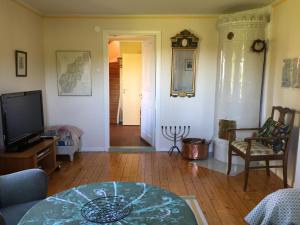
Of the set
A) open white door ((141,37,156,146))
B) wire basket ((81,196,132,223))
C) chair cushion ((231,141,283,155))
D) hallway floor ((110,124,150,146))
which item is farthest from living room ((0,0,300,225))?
wire basket ((81,196,132,223))

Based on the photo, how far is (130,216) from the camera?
159cm

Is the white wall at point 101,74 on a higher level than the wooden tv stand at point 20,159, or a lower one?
higher

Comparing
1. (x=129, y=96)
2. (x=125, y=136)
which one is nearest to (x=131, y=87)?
(x=129, y=96)

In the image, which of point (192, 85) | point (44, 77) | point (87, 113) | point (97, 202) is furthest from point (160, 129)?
point (97, 202)

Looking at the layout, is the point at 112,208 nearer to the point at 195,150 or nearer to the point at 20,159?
the point at 20,159

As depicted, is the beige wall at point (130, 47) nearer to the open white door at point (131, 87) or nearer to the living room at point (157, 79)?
the open white door at point (131, 87)

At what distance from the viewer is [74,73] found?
4496mm

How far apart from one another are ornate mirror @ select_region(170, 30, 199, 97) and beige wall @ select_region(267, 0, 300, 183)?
3.88 feet

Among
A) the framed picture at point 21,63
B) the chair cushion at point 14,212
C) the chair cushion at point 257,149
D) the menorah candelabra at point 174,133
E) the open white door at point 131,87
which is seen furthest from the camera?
the open white door at point 131,87

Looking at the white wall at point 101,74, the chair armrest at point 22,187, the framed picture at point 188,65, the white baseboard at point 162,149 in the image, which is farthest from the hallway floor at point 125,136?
the chair armrest at point 22,187

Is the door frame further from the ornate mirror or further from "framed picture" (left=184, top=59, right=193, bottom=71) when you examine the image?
"framed picture" (left=184, top=59, right=193, bottom=71)

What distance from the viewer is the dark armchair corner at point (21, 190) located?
6.22 feet

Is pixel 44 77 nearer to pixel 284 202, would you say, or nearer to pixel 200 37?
pixel 200 37

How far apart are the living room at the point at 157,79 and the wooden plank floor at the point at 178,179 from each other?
Answer: 13mm
